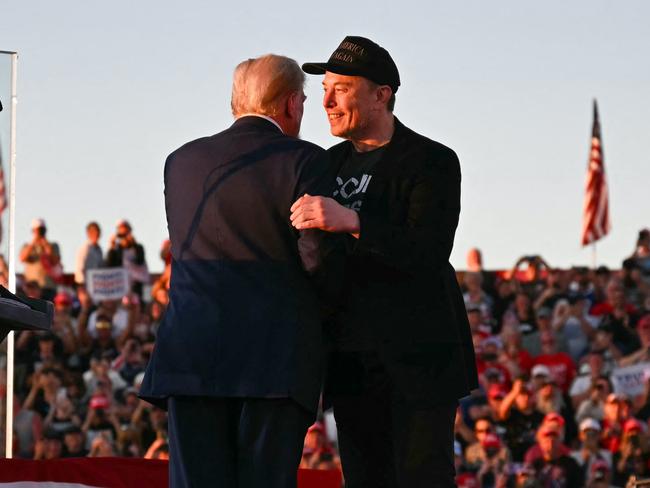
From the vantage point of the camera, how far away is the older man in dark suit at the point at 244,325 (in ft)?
11.2

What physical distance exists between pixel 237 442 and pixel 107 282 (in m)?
9.50

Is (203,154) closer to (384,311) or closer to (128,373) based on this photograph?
(384,311)

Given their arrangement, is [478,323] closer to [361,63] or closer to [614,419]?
[614,419]

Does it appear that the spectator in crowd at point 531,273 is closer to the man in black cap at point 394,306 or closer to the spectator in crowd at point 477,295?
the spectator in crowd at point 477,295

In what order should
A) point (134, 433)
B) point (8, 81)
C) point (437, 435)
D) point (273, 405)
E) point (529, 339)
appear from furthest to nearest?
point (529, 339), point (134, 433), point (8, 81), point (437, 435), point (273, 405)

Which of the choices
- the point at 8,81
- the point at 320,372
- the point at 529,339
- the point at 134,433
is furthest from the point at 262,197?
the point at 529,339

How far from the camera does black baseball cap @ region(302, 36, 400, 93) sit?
3947mm

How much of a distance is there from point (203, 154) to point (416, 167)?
65cm

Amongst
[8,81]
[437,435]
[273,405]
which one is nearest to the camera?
[273,405]

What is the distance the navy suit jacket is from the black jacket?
0.39 meters

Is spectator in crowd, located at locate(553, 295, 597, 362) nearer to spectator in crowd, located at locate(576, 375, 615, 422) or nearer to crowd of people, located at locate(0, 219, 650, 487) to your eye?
crowd of people, located at locate(0, 219, 650, 487)

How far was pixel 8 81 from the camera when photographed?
15.7ft

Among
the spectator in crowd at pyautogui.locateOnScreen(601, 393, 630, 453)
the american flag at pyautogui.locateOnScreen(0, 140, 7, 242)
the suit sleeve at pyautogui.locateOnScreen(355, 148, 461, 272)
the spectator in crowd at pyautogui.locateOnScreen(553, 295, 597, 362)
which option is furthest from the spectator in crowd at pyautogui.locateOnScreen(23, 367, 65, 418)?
the suit sleeve at pyautogui.locateOnScreen(355, 148, 461, 272)

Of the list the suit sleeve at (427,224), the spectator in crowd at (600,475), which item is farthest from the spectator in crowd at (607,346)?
the suit sleeve at (427,224)
